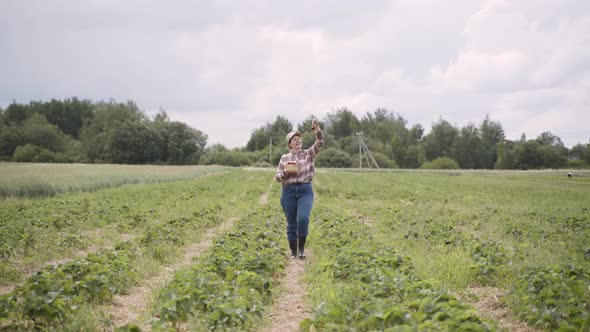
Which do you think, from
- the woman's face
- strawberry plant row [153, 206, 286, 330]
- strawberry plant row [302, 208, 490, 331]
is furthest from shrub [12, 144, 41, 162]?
strawberry plant row [302, 208, 490, 331]

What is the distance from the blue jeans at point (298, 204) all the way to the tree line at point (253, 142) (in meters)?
55.2

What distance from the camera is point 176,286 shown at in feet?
Result: 17.6

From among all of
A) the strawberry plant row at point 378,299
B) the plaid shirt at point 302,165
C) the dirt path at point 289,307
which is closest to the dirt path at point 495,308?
the strawberry plant row at point 378,299

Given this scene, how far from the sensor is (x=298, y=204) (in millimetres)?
8109

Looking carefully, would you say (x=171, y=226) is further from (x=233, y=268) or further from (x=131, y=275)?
(x=233, y=268)

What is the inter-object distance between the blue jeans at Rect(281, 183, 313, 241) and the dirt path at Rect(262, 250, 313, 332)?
88 cm

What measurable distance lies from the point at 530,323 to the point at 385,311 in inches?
74.6

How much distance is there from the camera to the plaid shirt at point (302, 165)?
803cm

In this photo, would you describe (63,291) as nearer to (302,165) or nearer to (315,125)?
(302,165)

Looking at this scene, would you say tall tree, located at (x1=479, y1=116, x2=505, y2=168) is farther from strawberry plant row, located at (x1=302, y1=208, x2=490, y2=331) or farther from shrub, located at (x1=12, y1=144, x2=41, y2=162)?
strawberry plant row, located at (x1=302, y1=208, x2=490, y2=331)

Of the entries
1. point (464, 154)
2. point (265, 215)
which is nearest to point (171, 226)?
point (265, 215)

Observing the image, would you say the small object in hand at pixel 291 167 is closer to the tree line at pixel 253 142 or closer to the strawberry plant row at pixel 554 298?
the strawberry plant row at pixel 554 298

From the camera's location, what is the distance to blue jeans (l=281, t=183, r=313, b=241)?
805 cm

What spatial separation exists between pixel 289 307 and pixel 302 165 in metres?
3.13
